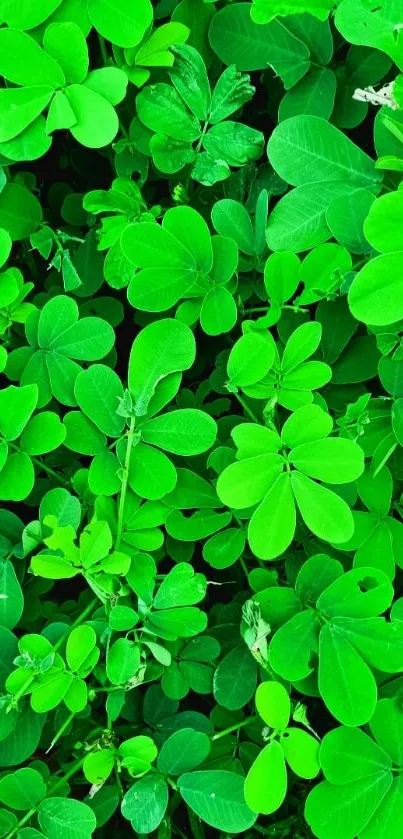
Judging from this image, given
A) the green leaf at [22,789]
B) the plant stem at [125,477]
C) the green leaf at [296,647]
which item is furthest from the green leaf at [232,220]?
the green leaf at [22,789]

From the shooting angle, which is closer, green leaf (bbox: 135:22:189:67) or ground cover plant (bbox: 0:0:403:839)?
ground cover plant (bbox: 0:0:403:839)

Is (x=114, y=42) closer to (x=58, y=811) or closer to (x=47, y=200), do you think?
(x=47, y=200)

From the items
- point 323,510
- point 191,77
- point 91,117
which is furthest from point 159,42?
point 323,510

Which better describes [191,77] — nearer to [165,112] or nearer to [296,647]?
[165,112]

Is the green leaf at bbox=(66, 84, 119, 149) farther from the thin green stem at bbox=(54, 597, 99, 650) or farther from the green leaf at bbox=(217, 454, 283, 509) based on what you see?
the thin green stem at bbox=(54, 597, 99, 650)

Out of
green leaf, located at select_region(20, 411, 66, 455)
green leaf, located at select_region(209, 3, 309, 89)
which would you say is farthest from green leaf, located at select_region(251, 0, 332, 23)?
green leaf, located at select_region(20, 411, 66, 455)

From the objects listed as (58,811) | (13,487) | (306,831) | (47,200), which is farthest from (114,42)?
(306,831)
